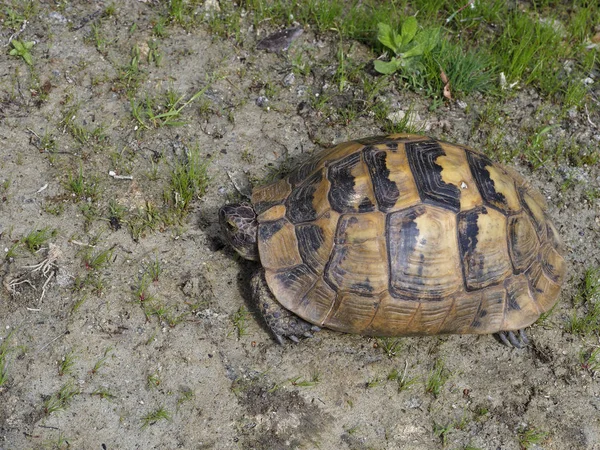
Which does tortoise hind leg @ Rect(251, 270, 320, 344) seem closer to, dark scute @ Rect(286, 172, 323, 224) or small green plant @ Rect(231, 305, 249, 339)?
small green plant @ Rect(231, 305, 249, 339)

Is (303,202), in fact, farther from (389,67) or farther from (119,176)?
(389,67)

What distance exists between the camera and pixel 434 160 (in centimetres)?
396

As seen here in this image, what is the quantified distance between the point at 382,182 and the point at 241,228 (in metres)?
0.94

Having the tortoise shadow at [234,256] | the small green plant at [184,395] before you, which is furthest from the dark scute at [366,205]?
the small green plant at [184,395]

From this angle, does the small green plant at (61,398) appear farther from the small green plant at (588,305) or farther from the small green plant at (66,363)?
the small green plant at (588,305)

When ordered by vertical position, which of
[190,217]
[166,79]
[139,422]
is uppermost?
[166,79]

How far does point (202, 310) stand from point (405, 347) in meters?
1.33

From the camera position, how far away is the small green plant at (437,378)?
410cm

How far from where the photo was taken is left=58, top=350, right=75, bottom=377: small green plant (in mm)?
3926

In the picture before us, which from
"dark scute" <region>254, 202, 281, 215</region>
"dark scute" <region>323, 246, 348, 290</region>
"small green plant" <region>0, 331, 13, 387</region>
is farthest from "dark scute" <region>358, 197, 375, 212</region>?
"small green plant" <region>0, 331, 13, 387</region>

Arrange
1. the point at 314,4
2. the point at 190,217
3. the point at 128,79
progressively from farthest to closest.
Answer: the point at 314,4
the point at 128,79
the point at 190,217

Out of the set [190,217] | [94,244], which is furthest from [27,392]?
[190,217]

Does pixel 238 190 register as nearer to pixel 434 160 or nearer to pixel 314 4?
pixel 434 160

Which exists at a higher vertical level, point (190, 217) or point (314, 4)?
point (314, 4)
